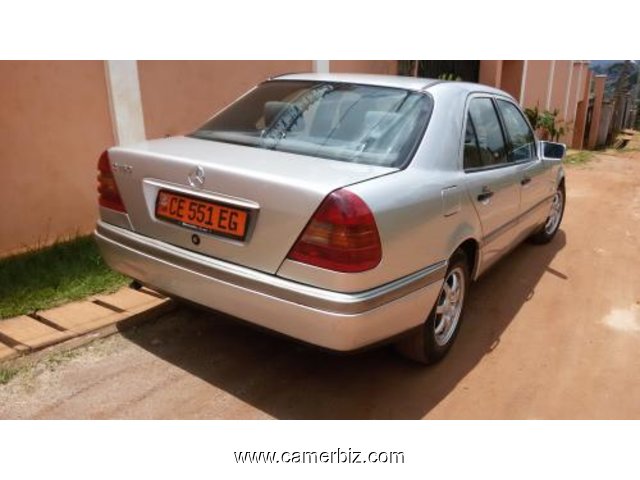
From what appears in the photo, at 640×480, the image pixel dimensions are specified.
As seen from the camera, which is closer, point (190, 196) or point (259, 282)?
point (259, 282)

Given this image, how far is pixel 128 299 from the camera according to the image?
3723mm

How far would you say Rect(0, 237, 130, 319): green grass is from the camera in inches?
140

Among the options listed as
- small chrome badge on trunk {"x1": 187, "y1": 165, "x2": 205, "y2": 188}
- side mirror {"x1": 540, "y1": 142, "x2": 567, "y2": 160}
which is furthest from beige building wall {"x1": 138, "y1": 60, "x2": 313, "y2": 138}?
side mirror {"x1": 540, "y1": 142, "x2": 567, "y2": 160}

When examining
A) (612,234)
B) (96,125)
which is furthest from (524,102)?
(96,125)

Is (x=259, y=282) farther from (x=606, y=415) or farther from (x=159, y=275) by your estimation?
(x=606, y=415)

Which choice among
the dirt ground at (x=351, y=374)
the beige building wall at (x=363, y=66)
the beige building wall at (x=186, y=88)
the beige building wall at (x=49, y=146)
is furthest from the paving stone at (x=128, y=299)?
the beige building wall at (x=363, y=66)

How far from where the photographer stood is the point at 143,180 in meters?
2.80

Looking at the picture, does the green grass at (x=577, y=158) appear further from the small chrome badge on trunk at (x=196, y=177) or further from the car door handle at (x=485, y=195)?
the small chrome badge on trunk at (x=196, y=177)

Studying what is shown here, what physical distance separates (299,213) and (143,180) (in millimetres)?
965

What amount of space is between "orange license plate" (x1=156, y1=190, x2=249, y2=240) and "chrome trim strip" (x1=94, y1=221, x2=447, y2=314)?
145 mm

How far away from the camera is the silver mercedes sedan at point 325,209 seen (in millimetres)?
2357

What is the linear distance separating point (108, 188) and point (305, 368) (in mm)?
1521

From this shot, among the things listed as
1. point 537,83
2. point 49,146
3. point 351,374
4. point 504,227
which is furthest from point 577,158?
point 49,146

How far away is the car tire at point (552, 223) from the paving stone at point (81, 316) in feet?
13.7
